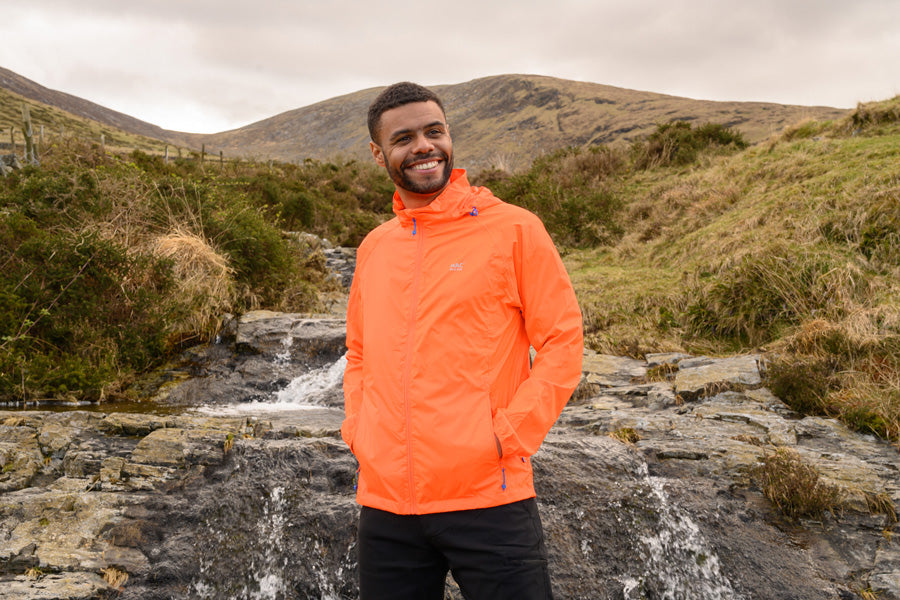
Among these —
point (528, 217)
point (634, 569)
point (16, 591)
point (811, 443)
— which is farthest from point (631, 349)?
point (16, 591)

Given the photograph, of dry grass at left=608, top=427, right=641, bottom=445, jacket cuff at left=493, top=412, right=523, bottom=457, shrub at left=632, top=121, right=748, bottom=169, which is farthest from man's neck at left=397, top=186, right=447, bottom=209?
shrub at left=632, top=121, right=748, bottom=169

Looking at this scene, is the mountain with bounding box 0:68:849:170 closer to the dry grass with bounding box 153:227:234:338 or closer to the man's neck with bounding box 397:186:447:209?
the dry grass with bounding box 153:227:234:338

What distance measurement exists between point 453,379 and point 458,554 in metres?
0.49

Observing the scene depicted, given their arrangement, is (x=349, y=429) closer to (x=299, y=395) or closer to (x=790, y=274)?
(x=299, y=395)

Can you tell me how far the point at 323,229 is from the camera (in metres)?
16.0

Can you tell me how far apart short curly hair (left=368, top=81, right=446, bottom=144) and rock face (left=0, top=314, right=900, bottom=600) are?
2.49 meters

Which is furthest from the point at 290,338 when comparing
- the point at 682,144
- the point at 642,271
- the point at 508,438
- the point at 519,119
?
the point at 519,119

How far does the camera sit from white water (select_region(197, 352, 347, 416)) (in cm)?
601

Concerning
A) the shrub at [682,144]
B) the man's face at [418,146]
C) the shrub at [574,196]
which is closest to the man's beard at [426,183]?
the man's face at [418,146]

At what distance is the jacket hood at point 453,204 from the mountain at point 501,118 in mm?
43805

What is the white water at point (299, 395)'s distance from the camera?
6008 mm

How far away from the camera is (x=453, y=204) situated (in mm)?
1795

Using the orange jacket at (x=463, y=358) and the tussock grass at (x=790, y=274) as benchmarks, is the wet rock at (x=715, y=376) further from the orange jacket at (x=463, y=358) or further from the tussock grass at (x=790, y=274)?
the orange jacket at (x=463, y=358)

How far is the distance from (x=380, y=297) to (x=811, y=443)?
3732 millimetres
